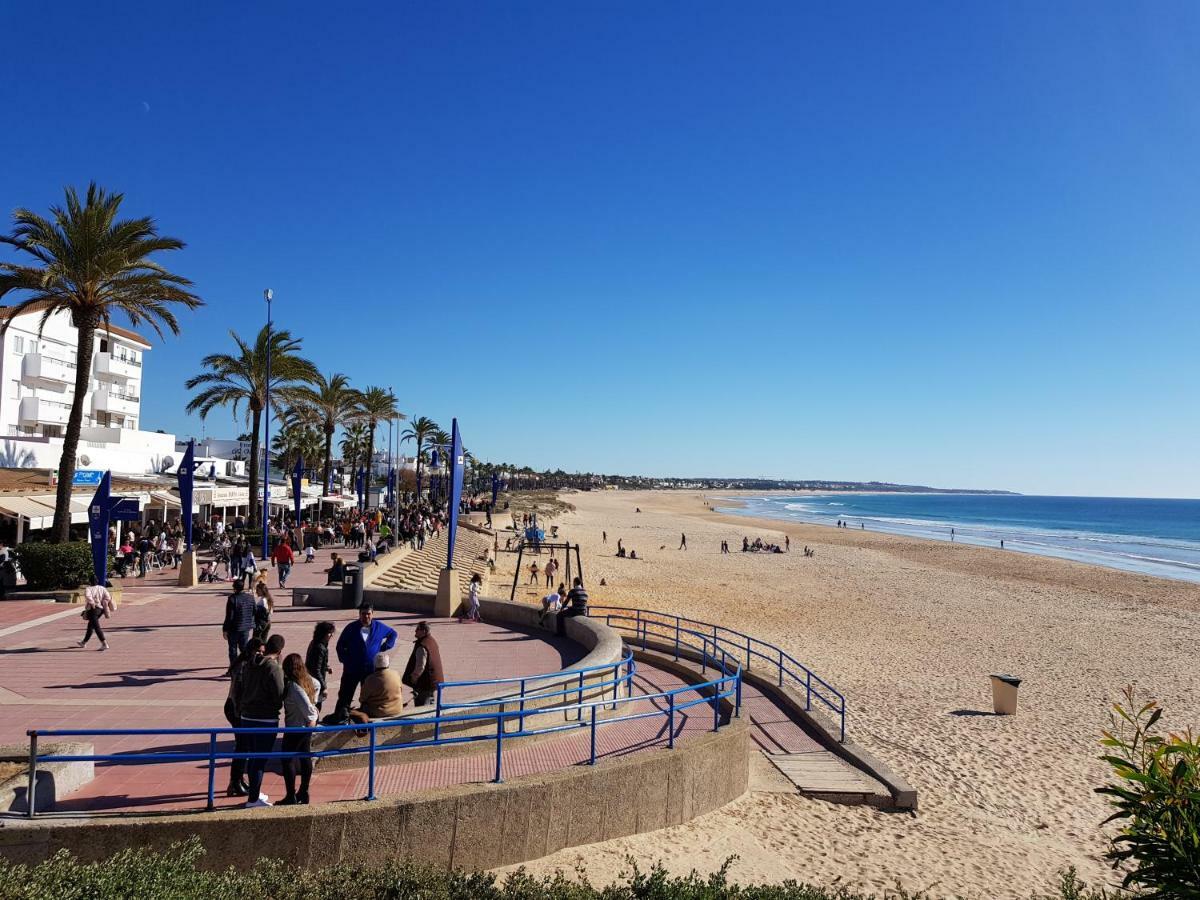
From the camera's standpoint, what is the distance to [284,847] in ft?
19.0

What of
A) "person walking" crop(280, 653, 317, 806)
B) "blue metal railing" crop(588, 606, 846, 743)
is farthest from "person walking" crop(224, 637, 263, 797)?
"blue metal railing" crop(588, 606, 846, 743)

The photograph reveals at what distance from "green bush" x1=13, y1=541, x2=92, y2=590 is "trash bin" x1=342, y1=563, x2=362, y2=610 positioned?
19.7 ft

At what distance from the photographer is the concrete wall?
550 cm

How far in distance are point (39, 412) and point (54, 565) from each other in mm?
20466

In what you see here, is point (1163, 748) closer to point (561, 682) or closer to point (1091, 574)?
point (561, 682)

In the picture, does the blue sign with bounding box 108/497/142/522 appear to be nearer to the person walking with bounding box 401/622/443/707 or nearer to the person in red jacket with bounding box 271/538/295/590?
the person in red jacket with bounding box 271/538/295/590

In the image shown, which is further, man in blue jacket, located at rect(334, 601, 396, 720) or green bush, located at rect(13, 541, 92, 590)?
green bush, located at rect(13, 541, 92, 590)

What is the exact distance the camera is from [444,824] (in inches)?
247

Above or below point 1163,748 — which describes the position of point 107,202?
above

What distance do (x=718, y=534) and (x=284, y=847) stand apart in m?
66.4

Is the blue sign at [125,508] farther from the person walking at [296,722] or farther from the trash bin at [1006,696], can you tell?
the trash bin at [1006,696]

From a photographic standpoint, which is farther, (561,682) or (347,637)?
(561,682)

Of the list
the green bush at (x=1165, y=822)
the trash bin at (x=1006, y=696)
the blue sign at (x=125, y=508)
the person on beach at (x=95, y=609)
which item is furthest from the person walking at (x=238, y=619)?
the trash bin at (x=1006, y=696)

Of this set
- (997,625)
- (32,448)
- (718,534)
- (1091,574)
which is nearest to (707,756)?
(997,625)
